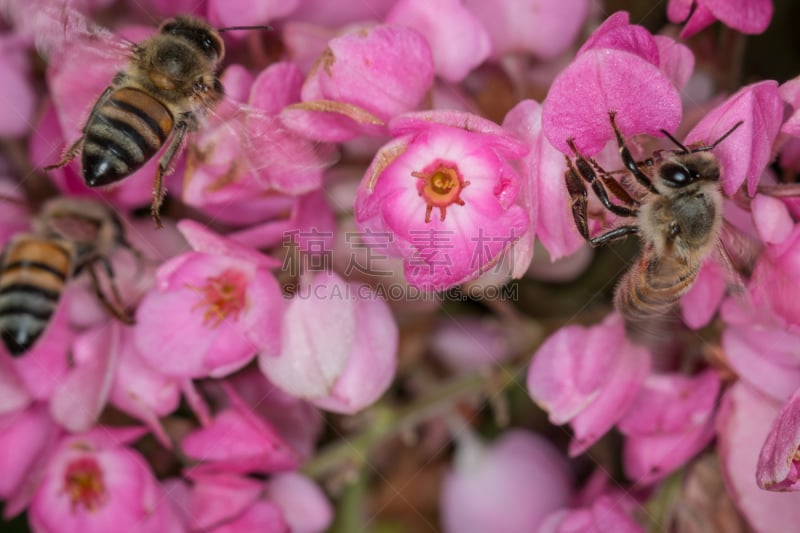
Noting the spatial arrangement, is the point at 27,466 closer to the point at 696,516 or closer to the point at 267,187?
the point at 267,187

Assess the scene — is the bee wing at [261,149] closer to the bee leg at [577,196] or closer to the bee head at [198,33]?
the bee head at [198,33]

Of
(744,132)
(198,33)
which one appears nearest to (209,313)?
(198,33)

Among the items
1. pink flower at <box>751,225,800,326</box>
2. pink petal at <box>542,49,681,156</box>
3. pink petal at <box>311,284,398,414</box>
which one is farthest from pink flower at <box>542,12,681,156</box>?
pink petal at <box>311,284,398,414</box>

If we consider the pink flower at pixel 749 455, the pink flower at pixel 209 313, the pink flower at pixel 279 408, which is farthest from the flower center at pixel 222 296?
the pink flower at pixel 749 455

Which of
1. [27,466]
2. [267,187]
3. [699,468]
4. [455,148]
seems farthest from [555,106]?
[27,466]

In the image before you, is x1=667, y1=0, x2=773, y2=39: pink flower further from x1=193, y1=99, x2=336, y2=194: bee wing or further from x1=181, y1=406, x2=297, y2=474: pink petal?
x1=181, y1=406, x2=297, y2=474: pink petal

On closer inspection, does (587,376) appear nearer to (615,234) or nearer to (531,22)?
(615,234)
